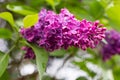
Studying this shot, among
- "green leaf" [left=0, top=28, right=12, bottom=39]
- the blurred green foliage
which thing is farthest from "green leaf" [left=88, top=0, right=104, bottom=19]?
"green leaf" [left=0, top=28, right=12, bottom=39]

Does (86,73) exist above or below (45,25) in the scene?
above

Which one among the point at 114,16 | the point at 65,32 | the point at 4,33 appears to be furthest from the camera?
the point at 114,16

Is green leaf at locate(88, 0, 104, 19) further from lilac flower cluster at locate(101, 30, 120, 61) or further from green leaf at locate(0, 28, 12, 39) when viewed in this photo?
green leaf at locate(0, 28, 12, 39)

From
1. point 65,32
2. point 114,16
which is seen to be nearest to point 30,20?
point 65,32

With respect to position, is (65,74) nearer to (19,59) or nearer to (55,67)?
(55,67)

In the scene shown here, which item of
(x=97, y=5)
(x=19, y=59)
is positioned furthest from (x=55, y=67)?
(x=97, y=5)

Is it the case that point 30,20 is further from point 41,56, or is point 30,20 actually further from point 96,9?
point 96,9

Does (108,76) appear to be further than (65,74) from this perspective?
Yes

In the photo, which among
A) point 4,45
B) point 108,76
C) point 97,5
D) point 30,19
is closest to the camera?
point 30,19

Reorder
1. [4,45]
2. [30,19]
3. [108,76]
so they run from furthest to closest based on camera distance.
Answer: [108,76] < [4,45] < [30,19]
